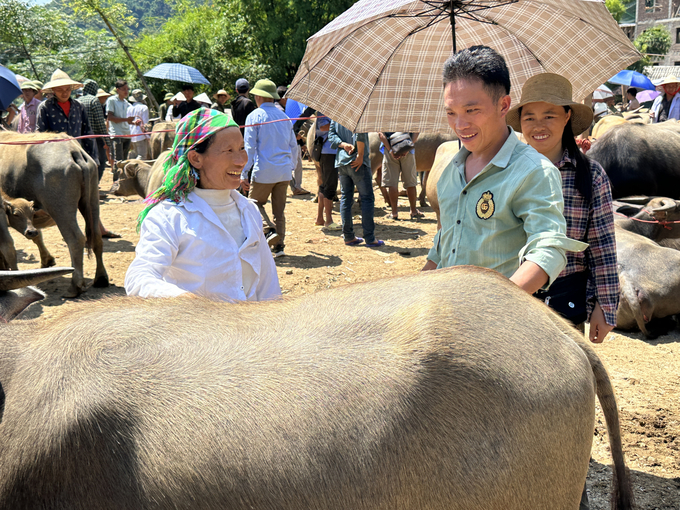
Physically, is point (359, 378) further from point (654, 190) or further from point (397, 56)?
point (654, 190)

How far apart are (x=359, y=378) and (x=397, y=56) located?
303 cm

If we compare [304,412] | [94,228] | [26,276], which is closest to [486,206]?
[304,412]

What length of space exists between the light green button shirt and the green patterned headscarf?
118 cm

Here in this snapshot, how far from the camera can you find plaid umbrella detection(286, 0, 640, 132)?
3.59m

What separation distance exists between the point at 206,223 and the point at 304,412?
60.1 inches

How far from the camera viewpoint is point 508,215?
7.20 ft

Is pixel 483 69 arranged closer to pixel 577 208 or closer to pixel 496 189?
pixel 496 189

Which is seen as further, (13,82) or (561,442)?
(13,82)

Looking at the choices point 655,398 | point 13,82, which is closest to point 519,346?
point 655,398

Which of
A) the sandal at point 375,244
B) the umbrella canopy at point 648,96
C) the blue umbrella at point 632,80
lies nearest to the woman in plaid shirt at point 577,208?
the sandal at point 375,244

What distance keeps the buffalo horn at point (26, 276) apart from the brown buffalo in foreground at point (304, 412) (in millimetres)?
147

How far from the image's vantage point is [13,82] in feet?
25.7

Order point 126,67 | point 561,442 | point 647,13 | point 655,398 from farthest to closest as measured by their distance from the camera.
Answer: point 647,13, point 126,67, point 655,398, point 561,442

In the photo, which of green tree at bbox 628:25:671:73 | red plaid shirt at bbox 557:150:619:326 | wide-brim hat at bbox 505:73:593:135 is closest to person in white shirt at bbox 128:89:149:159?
wide-brim hat at bbox 505:73:593:135
